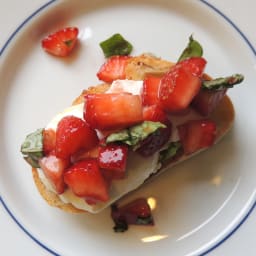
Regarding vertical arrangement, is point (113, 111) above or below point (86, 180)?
above

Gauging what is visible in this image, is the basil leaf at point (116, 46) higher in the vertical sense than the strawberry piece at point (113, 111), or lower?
higher

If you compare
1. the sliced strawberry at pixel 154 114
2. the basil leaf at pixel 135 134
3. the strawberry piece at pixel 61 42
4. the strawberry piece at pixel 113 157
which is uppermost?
the strawberry piece at pixel 61 42

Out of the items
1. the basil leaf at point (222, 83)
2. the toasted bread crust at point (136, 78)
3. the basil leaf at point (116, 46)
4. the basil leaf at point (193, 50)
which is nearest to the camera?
the basil leaf at point (222, 83)

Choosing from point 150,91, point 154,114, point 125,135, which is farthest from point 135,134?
point 150,91

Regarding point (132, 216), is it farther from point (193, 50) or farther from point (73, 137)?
point (193, 50)

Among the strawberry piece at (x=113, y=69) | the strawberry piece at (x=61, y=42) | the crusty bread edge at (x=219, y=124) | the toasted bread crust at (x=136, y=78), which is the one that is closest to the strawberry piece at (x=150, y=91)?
the toasted bread crust at (x=136, y=78)

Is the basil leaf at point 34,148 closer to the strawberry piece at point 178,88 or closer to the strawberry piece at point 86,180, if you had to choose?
the strawberry piece at point 86,180

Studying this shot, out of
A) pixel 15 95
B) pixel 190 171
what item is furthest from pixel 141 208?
pixel 15 95

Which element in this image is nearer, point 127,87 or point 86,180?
point 86,180
